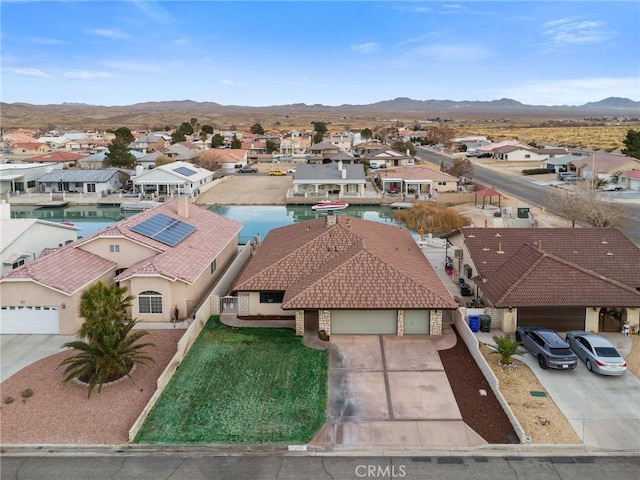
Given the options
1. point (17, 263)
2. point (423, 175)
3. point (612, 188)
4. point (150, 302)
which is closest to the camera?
point (150, 302)

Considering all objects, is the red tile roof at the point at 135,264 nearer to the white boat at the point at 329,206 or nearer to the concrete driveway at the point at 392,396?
the concrete driveway at the point at 392,396

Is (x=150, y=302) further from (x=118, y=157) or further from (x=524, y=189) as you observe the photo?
(x=118, y=157)

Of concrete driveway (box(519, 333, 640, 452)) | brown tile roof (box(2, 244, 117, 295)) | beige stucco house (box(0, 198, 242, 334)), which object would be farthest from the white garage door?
concrete driveway (box(519, 333, 640, 452))

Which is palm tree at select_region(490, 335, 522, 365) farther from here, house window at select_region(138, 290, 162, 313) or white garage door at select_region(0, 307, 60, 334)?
white garage door at select_region(0, 307, 60, 334)

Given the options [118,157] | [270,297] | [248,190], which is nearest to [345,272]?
[270,297]

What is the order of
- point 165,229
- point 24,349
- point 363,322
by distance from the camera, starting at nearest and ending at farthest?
point 24,349
point 363,322
point 165,229
